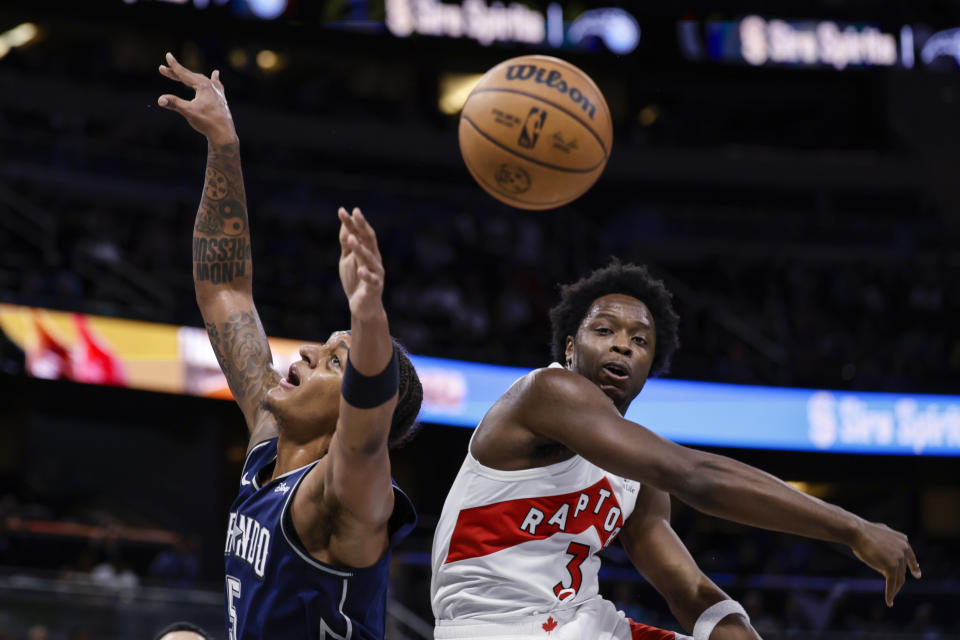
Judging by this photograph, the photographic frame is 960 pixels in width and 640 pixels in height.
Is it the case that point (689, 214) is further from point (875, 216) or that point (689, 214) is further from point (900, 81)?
point (900, 81)

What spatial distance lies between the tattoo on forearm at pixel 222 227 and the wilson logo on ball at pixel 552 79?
1136 millimetres

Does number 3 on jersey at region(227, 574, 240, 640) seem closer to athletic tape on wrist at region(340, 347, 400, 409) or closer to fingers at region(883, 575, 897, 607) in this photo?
athletic tape on wrist at region(340, 347, 400, 409)

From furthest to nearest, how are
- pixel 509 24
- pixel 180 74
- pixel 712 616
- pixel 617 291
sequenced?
1. pixel 509 24
2. pixel 180 74
3. pixel 617 291
4. pixel 712 616

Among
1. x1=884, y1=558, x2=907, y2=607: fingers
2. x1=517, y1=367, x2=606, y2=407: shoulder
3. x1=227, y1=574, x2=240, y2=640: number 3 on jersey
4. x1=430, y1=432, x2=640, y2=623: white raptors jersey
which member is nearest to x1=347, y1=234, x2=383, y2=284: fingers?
x1=517, y1=367, x2=606, y2=407: shoulder

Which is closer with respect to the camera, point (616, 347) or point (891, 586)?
point (891, 586)

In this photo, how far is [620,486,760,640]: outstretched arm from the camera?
4004 millimetres

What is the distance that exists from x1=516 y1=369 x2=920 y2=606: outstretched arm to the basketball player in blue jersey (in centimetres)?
49

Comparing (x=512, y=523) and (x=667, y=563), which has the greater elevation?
(x=512, y=523)

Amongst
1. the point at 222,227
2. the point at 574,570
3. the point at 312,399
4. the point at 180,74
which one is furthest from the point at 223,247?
the point at 574,570

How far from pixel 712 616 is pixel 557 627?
0.60 m

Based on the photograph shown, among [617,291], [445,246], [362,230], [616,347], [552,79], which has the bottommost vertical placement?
[445,246]

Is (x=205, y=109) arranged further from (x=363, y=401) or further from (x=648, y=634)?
(x=648, y=634)

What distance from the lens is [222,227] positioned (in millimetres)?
4367

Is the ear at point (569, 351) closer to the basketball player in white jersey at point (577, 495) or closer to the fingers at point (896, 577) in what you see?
the basketball player in white jersey at point (577, 495)
